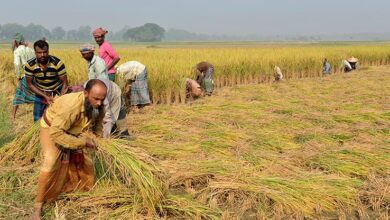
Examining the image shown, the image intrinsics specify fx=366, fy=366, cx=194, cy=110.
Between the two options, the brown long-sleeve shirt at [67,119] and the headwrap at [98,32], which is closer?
the brown long-sleeve shirt at [67,119]

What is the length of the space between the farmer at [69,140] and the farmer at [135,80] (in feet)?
11.0

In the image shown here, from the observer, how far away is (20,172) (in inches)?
141

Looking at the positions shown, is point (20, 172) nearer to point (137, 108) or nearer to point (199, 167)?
point (199, 167)

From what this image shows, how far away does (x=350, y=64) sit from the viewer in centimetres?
1402

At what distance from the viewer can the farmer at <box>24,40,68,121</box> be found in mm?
3807

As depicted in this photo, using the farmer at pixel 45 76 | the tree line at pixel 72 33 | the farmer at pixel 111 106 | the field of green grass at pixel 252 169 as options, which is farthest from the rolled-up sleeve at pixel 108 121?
the tree line at pixel 72 33

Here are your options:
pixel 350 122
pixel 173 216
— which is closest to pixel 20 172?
pixel 173 216

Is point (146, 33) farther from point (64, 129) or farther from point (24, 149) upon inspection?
point (64, 129)

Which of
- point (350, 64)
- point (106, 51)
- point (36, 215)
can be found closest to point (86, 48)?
point (106, 51)

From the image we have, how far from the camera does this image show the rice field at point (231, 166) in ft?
9.27

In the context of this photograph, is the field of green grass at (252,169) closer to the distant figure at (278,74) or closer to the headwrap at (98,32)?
the headwrap at (98,32)

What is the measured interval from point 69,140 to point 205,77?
581cm

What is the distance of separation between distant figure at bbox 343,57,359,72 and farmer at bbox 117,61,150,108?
9.61 meters

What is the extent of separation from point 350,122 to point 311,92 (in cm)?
298
